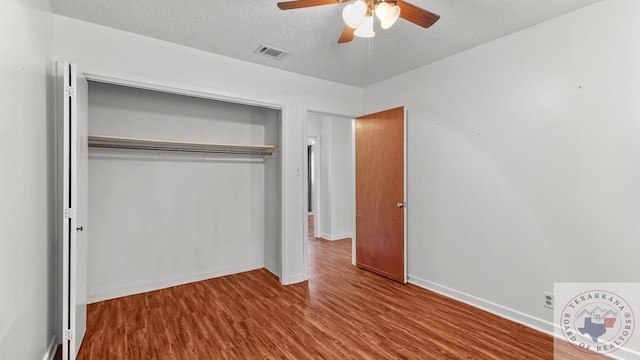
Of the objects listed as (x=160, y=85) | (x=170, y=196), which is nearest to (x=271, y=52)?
(x=160, y=85)

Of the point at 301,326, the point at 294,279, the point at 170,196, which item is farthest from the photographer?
the point at 294,279

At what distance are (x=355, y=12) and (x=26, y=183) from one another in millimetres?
2140

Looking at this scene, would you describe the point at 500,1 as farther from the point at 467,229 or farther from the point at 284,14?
the point at 467,229

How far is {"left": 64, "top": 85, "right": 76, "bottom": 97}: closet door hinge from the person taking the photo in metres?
1.99

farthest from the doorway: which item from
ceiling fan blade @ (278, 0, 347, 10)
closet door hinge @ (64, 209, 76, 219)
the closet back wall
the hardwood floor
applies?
closet door hinge @ (64, 209, 76, 219)

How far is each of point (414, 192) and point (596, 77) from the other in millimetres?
1880

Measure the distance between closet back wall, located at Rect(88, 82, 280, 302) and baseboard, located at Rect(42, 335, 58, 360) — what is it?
0.79 m

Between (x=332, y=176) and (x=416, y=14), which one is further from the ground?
(x=416, y=14)

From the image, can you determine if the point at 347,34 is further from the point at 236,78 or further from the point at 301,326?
the point at 301,326

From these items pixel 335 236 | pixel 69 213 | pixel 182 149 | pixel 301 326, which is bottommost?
pixel 301 326

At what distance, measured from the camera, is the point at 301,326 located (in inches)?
102

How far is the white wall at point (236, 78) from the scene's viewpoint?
2.49 metres

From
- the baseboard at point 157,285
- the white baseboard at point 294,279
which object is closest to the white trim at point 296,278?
the white baseboard at point 294,279

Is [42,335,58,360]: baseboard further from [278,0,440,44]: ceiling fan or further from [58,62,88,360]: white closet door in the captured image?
[278,0,440,44]: ceiling fan
